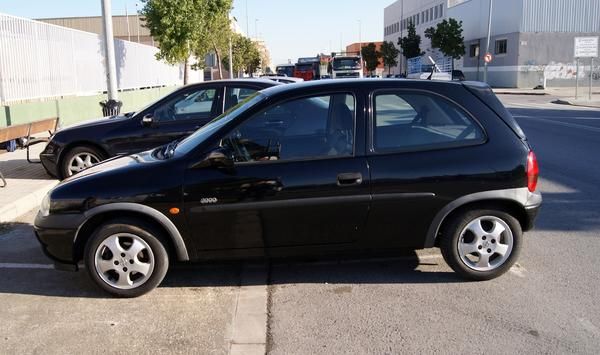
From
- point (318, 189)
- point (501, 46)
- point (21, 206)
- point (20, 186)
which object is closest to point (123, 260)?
point (318, 189)

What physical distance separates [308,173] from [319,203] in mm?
246

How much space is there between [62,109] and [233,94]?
906 centimetres

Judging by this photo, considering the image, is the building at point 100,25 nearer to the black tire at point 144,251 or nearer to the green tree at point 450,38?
the green tree at point 450,38

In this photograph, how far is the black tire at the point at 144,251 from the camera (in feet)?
14.6

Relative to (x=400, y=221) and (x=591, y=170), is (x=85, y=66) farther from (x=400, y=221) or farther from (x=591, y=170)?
(x=400, y=221)

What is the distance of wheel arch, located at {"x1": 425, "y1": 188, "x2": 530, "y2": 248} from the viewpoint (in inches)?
182

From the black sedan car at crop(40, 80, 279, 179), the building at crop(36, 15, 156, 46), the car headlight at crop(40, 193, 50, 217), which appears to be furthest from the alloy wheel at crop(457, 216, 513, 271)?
the building at crop(36, 15, 156, 46)

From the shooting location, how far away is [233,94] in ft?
28.5

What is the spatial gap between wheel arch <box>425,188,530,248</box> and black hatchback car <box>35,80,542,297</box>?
0.01 m

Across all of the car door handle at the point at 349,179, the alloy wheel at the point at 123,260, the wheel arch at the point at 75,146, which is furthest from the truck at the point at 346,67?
the alloy wheel at the point at 123,260

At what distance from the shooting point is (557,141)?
1353 cm

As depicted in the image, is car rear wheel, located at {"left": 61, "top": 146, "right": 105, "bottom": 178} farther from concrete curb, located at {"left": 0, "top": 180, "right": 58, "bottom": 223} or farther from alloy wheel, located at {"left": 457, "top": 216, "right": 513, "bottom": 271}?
alloy wheel, located at {"left": 457, "top": 216, "right": 513, "bottom": 271}

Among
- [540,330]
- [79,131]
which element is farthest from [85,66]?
[540,330]

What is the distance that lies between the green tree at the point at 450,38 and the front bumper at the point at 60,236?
56.0 meters
